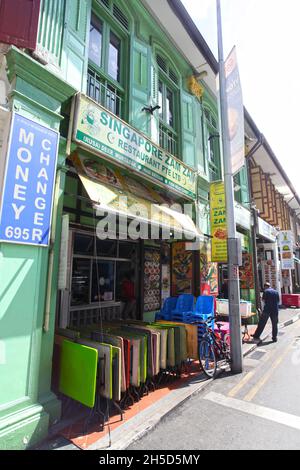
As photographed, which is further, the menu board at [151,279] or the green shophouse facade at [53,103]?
the menu board at [151,279]

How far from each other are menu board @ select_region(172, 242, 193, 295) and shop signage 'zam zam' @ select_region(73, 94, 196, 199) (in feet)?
7.31

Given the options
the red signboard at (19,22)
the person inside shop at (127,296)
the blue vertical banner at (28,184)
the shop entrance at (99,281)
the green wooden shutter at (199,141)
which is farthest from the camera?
the green wooden shutter at (199,141)

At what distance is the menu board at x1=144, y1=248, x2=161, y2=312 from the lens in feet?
28.9

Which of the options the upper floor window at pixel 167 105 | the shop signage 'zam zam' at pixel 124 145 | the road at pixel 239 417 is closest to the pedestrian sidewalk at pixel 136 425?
the road at pixel 239 417

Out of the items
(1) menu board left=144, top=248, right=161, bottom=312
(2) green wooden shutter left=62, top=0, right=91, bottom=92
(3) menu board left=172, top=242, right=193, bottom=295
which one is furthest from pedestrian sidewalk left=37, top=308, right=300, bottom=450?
(2) green wooden shutter left=62, top=0, right=91, bottom=92

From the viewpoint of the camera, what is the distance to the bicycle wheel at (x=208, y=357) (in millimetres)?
5770

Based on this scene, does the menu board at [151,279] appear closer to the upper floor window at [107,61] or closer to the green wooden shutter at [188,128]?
the green wooden shutter at [188,128]

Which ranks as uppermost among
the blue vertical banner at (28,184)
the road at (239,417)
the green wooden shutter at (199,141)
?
the green wooden shutter at (199,141)

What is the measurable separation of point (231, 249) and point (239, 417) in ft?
11.4

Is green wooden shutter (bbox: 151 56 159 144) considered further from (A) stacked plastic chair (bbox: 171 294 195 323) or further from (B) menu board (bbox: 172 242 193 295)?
(A) stacked plastic chair (bbox: 171 294 195 323)

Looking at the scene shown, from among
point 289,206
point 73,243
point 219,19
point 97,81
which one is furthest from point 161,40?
point 289,206

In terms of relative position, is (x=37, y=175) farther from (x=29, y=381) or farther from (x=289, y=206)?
(x=289, y=206)

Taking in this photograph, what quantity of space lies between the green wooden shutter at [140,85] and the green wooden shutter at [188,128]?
2092mm

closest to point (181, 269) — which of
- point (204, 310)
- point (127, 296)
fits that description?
point (204, 310)
